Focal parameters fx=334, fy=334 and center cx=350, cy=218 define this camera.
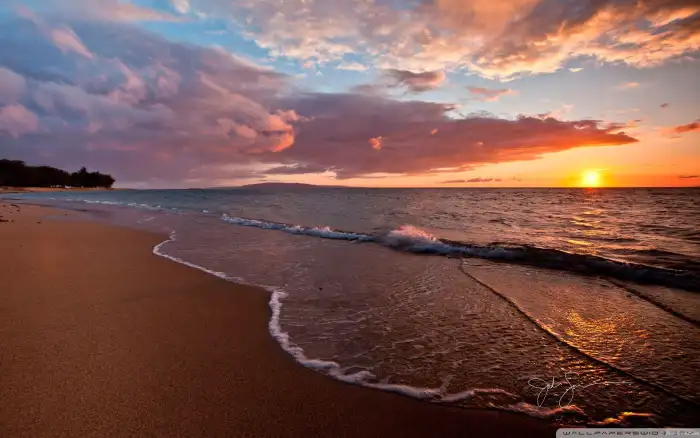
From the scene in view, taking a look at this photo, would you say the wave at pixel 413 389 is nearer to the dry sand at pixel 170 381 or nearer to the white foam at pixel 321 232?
the dry sand at pixel 170 381

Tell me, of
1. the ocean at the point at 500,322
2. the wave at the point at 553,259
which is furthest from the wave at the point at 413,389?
the wave at the point at 553,259

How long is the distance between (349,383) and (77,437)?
2.42 metres

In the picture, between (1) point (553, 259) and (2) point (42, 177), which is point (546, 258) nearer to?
(1) point (553, 259)

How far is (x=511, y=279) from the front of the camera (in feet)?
28.3

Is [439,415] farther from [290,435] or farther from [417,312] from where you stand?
[417,312]

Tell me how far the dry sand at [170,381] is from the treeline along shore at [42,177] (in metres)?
155

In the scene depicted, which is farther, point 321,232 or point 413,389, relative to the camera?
point 321,232

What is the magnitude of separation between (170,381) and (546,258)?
1101 cm

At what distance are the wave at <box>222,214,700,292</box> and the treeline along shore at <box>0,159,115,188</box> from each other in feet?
503

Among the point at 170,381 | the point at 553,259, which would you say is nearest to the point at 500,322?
the point at 170,381

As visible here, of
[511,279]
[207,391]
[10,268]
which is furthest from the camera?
[511,279]

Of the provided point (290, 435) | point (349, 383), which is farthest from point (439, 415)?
point (290, 435)

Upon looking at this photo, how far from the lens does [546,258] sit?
1080cm

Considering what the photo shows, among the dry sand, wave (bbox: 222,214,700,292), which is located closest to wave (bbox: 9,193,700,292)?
wave (bbox: 222,214,700,292)
